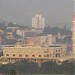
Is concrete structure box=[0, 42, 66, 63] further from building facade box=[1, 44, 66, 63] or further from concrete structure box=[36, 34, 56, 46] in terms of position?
concrete structure box=[36, 34, 56, 46]

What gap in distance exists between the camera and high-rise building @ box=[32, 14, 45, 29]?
81.3 feet

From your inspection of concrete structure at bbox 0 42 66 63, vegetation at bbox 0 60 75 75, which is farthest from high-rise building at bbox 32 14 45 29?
vegetation at bbox 0 60 75 75

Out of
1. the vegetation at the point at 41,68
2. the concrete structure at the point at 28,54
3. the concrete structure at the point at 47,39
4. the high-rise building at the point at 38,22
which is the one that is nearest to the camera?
the vegetation at the point at 41,68

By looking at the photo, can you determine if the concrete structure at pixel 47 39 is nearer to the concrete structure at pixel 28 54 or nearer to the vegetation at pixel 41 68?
the concrete structure at pixel 28 54

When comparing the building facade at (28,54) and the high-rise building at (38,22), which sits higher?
Answer: the high-rise building at (38,22)

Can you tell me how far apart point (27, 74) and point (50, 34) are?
42.8ft

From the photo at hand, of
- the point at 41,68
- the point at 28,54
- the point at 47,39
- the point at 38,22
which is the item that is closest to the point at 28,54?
the point at 28,54

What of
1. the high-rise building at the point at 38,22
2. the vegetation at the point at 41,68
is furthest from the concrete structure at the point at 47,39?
the vegetation at the point at 41,68

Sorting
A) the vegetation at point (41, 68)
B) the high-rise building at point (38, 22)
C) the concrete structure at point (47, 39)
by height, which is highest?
the high-rise building at point (38, 22)

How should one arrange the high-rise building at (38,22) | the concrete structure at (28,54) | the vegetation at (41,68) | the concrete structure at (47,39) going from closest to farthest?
1. the vegetation at (41,68)
2. the concrete structure at (28,54)
3. the concrete structure at (47,39)
4. the high-rise building at (38,22)

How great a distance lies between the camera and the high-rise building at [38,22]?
24781mm

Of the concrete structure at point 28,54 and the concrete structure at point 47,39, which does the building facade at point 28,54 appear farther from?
the concrete structure at point 47,39

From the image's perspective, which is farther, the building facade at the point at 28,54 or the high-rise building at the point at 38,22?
the high-rise building at the point at 38,22

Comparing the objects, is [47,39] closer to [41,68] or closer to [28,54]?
[28,54]
